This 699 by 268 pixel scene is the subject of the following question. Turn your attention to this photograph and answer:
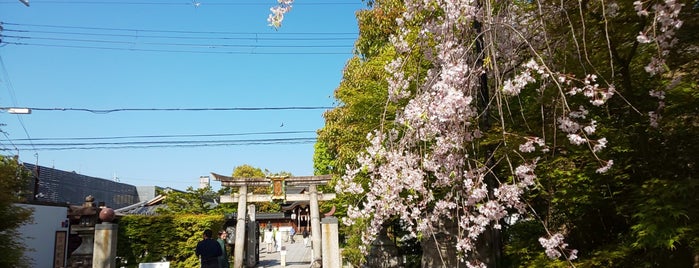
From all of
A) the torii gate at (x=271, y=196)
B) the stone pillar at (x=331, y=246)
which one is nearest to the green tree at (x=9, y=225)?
the stone pillar at (x=331, y=246)

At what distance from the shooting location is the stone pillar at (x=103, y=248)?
26.1ft

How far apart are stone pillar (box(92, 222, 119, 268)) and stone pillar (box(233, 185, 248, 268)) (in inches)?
243

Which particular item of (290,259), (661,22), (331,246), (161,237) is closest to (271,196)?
(161,237)

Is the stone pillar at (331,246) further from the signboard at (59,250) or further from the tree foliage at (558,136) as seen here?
the signboard at (59,250)

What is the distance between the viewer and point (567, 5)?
168 inches

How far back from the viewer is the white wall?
15.5 meters

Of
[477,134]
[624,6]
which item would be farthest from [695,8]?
[477,134]

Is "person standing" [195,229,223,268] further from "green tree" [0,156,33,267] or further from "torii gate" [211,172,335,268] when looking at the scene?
"torii gate" [211,172,335,268]

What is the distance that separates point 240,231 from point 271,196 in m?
1.93

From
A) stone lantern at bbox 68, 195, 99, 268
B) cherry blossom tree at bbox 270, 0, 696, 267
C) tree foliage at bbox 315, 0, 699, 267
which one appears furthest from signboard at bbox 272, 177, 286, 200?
cherry blossom tree at bbox 270, 0, 696, 267

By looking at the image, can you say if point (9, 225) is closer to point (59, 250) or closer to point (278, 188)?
point (278, 188)

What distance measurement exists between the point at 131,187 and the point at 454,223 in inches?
1798

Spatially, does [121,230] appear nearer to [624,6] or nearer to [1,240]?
[1,240]

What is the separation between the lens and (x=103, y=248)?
26.2ft
